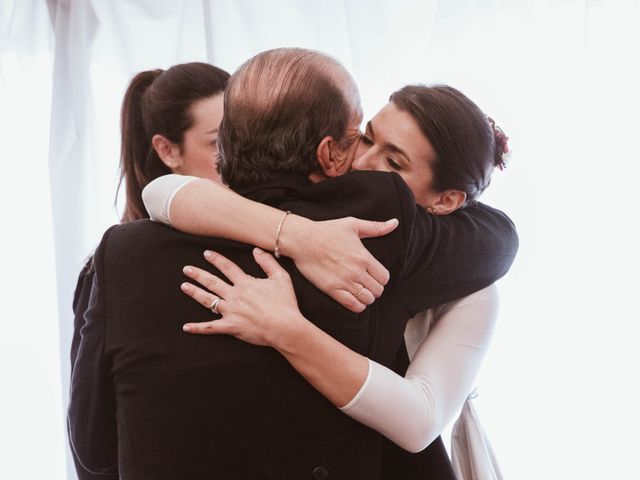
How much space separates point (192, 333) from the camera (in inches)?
34.4

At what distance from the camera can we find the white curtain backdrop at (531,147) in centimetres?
156

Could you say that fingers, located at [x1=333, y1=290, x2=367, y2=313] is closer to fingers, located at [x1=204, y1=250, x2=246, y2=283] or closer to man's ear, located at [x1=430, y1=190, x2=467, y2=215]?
fingers, located at [x1=204, y1=250, x2=246, y2=283]

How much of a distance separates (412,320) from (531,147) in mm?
683

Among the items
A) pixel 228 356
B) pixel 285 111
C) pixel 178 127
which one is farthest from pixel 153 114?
pixel 228 356

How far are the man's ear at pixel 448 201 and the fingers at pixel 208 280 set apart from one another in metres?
0.47

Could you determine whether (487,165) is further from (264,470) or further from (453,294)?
(264,470)

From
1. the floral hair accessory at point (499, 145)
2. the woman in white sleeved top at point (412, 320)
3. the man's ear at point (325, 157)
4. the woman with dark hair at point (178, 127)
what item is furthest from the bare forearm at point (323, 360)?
the woman with dark hair at point (178, 127)

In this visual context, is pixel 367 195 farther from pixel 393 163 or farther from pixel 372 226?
pixel 393 163

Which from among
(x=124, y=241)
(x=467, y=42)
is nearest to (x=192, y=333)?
(x=124, y=241)

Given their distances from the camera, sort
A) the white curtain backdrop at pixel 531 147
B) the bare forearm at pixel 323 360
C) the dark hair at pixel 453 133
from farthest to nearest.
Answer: the white curtain backdrop at pixel 531 147
the dark hair at pixel 453 133
the bare forearm at pixel 323 360

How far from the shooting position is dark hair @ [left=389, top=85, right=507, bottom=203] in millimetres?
1116

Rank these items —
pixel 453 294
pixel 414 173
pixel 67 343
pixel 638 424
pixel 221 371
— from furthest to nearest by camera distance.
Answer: pixel 67 343 < pixel 638 424 < pixel 414 173 < pixel 453 294 < pixel 221 371

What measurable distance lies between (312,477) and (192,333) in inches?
10.1

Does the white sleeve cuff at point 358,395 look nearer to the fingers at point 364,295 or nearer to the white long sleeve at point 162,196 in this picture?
the fingers at point 364,295
